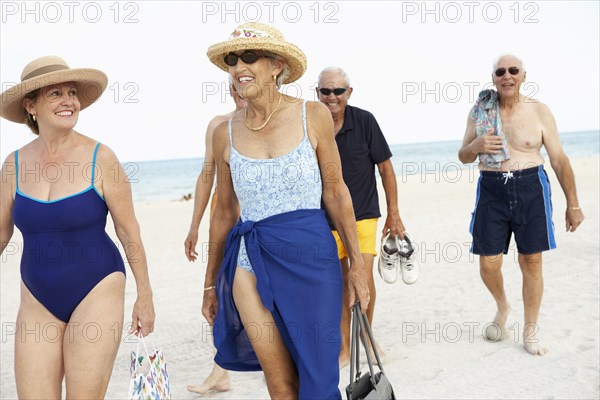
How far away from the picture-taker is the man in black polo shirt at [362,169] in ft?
19.1

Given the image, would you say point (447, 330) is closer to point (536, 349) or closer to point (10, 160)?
point (536, 349)

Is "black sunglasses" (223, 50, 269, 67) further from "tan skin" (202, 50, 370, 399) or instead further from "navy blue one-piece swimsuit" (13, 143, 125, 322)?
"navy blue one-piece swimsuit" (13, 143, 125, 322)

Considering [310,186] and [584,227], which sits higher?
[310,186]

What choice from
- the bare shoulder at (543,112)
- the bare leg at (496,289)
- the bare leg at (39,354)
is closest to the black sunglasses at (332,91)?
the bare shoulder at (543,112)

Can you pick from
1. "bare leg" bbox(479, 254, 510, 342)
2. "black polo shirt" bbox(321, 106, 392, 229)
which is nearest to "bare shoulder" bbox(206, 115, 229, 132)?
"black polo shirt" bbox(321, 106, 392, 229)

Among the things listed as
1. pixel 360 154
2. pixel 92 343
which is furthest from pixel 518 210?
pixel 92 343

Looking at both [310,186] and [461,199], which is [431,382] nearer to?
[310,186]

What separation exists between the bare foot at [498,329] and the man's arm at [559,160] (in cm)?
95

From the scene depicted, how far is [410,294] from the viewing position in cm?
830

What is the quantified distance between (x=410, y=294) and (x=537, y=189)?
2659mm

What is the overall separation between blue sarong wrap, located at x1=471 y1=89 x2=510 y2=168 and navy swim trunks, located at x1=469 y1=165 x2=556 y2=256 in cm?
12

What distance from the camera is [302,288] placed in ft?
11.6

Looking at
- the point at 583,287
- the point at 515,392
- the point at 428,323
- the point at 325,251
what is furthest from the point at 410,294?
the point at 325,251

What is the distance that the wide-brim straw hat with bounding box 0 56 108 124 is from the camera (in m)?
3.47
